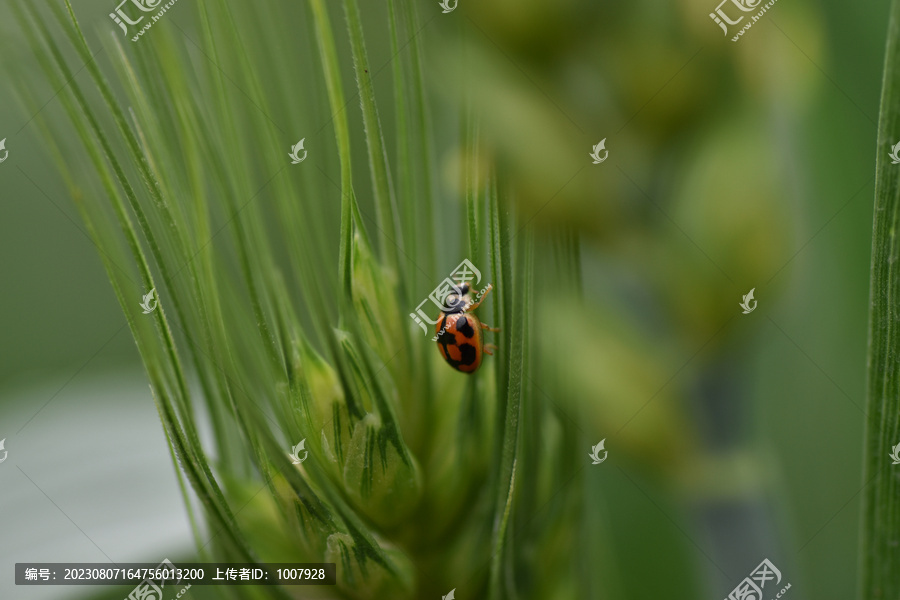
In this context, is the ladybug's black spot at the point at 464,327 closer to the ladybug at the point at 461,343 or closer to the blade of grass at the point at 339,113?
the ladybug at the point at 461,343

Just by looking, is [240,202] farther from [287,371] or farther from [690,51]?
[690,51]

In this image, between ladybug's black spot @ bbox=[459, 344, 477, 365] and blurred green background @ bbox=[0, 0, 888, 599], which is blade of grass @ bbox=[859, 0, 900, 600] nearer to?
blurred green background @ bbox=[0, 0, 888, 599]

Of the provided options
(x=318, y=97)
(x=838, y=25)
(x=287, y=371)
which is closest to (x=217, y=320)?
(x=287, y=371)

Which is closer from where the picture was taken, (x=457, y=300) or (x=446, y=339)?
(x=446, y=339)
